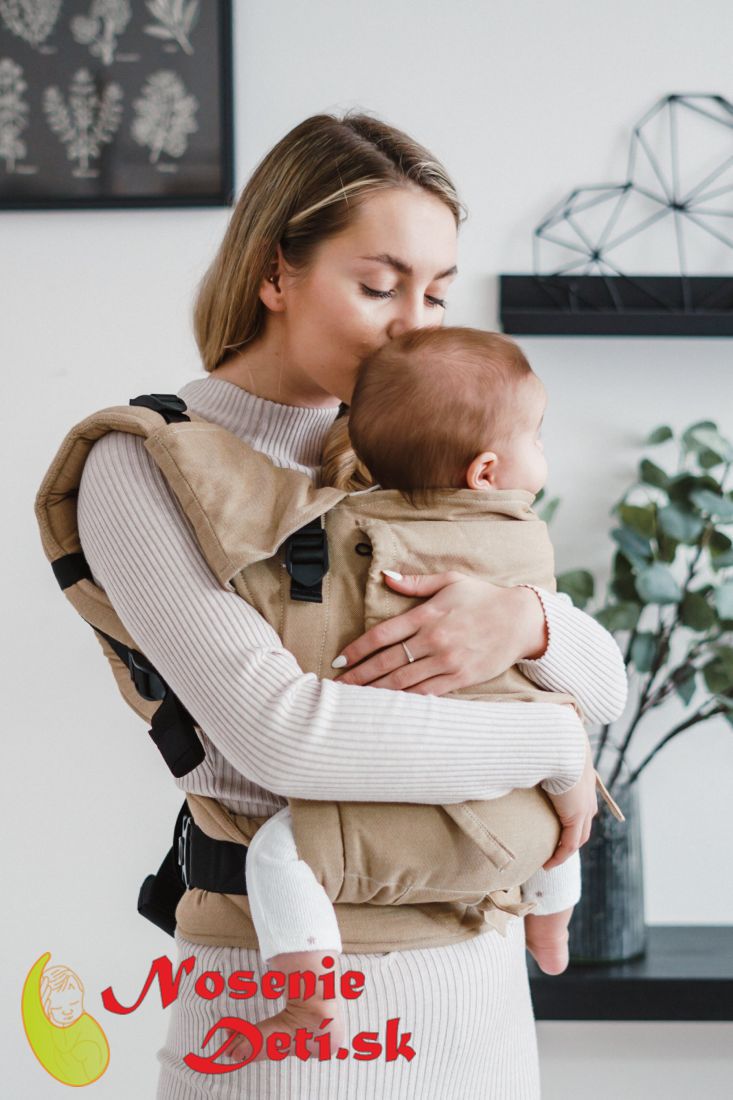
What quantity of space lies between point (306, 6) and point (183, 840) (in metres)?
1.72

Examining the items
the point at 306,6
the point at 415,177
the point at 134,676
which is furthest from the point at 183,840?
the point at 306,6

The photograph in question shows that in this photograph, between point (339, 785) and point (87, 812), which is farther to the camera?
point (87, 812)

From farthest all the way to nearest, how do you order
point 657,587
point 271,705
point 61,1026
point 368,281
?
1. point 61,1026
2. point 657,587
3. point 368,281
4. point 271,705

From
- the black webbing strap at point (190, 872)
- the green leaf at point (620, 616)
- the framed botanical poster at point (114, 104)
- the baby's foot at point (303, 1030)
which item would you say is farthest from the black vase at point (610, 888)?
the framed botanical poster at point (114, 104)

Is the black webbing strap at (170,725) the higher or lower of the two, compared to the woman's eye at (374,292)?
lower

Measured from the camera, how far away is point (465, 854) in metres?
0.93

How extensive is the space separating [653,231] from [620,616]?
2.57ft

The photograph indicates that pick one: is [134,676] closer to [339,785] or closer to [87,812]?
[339,785]

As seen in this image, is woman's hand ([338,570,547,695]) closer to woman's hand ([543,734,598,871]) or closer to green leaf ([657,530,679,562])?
Answer: woman's hand ([543,734,598,871])

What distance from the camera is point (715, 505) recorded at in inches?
77.7

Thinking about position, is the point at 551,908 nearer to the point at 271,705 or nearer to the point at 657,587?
the point at 271,705

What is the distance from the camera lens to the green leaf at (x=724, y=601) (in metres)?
2.00

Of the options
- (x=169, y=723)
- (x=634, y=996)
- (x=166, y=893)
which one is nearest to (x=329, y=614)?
(x=169, y=723)

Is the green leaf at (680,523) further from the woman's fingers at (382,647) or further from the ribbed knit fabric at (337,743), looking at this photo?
the woman's fingers at (382,647)
